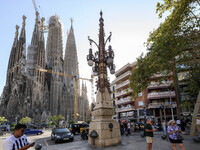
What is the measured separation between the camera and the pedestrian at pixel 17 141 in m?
2.81

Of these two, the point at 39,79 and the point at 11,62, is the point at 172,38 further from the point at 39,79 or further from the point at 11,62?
the point at 11,62

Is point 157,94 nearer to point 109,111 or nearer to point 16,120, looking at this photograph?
point 109,111

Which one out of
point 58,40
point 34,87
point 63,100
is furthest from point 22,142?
point 58,40

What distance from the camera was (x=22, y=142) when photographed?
303 cm

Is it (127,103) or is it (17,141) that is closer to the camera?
(17,141)

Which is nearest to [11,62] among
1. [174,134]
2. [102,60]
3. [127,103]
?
[127,103]

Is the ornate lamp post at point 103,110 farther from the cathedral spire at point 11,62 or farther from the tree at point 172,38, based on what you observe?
the cathedral spire at point 11,62

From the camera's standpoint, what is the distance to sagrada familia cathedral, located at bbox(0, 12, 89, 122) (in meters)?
52.0

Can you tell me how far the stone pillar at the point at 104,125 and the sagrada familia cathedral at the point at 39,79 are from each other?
47501 mm

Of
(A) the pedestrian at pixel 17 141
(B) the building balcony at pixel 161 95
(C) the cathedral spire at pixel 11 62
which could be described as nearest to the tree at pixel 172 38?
(A) the pedestrian at pixel 17 141

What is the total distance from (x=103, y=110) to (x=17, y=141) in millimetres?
5516

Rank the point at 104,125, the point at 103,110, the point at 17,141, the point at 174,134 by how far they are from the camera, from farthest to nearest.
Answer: the point at 103,110 → the point at 104,125 → the point at 174,134 → the point at 17,141

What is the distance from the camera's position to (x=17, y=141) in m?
2.96

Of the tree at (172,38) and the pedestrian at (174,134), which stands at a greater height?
the tree at (172,38)
